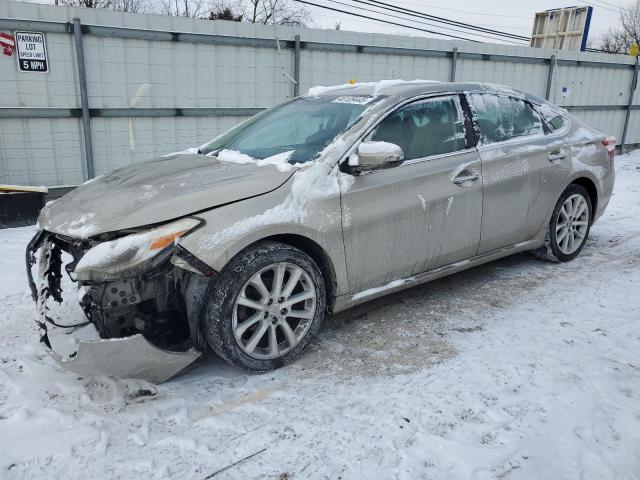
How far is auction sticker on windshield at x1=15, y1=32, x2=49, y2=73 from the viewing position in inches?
262

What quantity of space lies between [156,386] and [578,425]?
219cm

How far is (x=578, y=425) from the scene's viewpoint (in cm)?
258

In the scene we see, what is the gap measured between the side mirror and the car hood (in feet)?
1.47

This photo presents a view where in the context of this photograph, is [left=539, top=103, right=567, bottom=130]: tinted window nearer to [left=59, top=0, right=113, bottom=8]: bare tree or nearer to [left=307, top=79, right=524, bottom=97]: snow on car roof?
[left=307, top=79, right=524, bottom=97]: snow on car roof

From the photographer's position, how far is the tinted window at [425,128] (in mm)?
3580

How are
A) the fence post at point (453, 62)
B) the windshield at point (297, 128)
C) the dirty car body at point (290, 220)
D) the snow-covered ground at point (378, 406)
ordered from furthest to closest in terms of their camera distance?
the fence post at point (453, 62) < the windshield at point (297, 128) < the dirty car body at point (290, 220) < the snow-covered ground at point (378, 406)

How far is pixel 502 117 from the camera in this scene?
14.1 ft

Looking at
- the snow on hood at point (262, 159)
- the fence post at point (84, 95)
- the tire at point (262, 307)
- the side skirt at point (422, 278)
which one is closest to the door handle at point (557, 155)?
the side skirt at point (422, 278)

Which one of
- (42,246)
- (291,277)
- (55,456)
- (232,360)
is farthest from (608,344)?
(42,246)

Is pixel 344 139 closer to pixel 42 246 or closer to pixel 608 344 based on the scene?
pixel 42 246

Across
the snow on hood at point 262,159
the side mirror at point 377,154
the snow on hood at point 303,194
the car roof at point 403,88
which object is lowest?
the snow on hood at point 303,194

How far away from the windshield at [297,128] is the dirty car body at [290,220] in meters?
0.02

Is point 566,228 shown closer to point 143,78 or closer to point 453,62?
point 143,78

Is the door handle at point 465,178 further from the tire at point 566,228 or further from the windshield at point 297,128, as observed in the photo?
the tire at point 566,228
